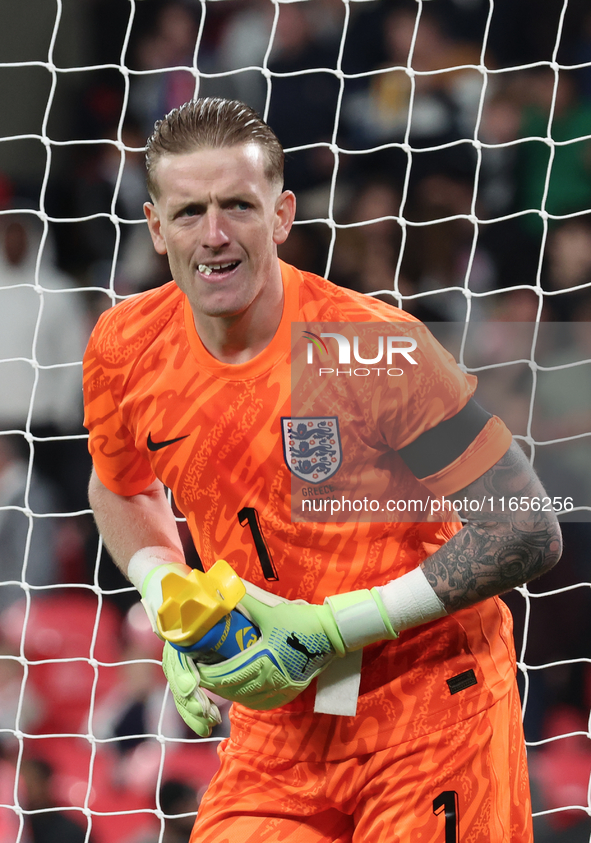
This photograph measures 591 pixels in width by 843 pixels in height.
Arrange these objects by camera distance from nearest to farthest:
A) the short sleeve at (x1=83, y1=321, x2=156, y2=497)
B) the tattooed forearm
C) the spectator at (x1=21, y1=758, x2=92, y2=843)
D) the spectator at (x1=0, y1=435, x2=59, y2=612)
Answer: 1. the tattooed forearm
2. the short sleeve at (x1=83, y1=321, x2=156, y2=497)
3. the spectator at (x1=21, y1=758, x2=92, y2=843)
4. the spectator at (x1=0, y1=435, x2=59, y2=612)

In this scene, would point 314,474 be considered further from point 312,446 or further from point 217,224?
point 217,224

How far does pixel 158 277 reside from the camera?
219 centimetres

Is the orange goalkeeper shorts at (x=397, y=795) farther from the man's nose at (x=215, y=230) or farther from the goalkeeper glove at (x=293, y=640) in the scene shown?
the man's nose at (x=215, y=230)

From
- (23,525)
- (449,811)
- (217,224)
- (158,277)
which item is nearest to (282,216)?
(217,224)

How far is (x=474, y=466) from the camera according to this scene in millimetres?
937

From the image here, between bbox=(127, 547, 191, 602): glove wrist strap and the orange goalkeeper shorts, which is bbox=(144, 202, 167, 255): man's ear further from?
the orange goalkeeper shorts

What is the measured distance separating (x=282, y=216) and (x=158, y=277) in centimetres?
120

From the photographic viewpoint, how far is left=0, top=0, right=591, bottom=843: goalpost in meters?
1.97

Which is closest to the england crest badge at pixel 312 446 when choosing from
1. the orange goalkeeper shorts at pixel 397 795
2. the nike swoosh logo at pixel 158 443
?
the nike swoosh logo at pixel 158 443

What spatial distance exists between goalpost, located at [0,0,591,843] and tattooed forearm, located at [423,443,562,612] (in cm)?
95

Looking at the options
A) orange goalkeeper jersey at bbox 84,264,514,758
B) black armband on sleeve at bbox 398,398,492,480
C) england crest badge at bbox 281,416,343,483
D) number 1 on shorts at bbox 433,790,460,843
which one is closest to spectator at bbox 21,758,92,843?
orange goalkeeper jersey at bbox 84,264,514,758

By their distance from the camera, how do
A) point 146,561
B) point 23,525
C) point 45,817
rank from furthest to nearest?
point 23,525, point 45,817, point 146,561

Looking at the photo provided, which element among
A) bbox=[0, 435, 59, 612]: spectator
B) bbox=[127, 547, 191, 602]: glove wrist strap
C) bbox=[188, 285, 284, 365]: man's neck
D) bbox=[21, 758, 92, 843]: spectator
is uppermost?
bbox=[188, 285, 284, 365]: man's neck

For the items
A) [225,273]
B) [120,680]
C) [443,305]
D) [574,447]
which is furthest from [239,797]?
[443,305]
